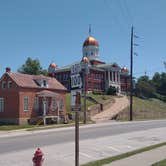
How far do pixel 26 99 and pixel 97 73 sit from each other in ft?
137

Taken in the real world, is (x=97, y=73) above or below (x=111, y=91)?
above

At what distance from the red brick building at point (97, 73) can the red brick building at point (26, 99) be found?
2869 cm

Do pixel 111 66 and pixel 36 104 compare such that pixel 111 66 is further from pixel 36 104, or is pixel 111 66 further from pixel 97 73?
pixel 36 104

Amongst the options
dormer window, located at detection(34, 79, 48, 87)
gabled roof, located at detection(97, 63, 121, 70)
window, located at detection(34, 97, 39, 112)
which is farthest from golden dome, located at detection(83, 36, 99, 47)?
window, located at detection(34, 97, 39, 112)

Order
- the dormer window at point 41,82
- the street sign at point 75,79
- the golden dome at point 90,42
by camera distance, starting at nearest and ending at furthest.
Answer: the street sign at point 75,79 < the dormer window at point 41,82 < the golden dome at point 90,42

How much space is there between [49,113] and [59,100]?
2.63 metres

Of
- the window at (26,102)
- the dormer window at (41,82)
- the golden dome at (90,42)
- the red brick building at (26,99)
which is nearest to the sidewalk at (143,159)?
the red brick building at (26,99)

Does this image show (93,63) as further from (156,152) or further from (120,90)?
(156,152)

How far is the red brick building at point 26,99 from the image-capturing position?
136 feet

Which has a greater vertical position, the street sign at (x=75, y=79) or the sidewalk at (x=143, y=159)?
the street sign at (x=75, y=79)

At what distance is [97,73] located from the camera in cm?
8281

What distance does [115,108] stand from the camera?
62281 mm

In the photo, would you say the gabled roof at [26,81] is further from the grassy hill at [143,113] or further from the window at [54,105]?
the grassy hill at [143,113]

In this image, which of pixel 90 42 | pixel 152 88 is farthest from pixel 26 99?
pixel 152 88
